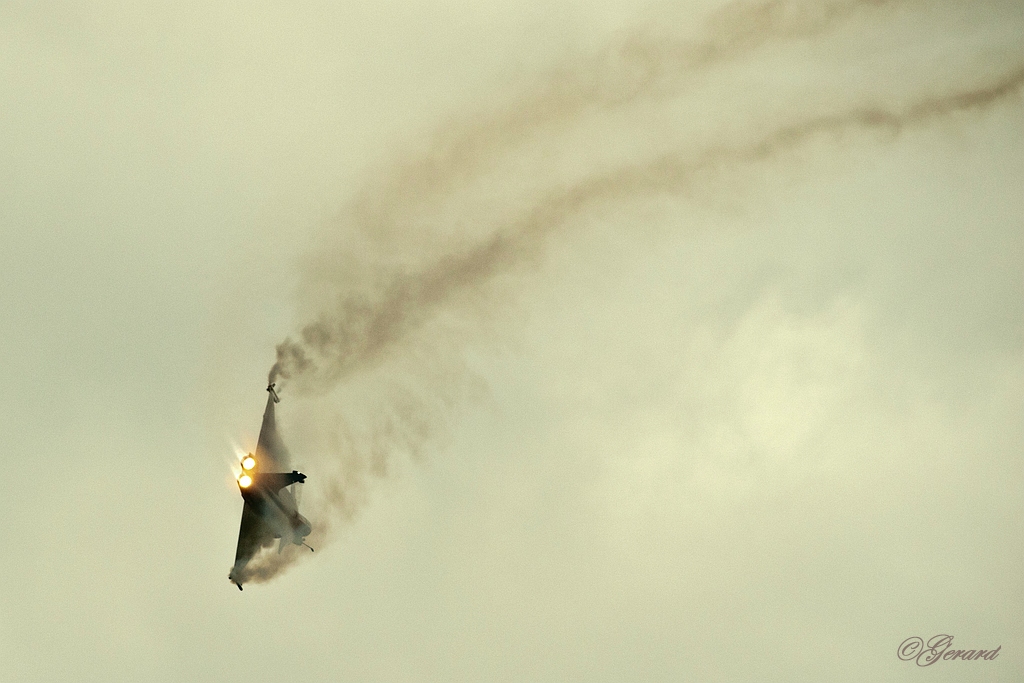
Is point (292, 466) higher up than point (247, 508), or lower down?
higher up

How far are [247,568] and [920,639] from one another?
7271cm

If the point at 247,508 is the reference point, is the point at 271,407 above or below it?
above

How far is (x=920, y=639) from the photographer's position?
103125 mm

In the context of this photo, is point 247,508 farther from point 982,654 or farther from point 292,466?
point 982,654

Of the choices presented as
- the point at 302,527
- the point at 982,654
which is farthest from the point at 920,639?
the point at 302,527

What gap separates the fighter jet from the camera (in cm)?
5159

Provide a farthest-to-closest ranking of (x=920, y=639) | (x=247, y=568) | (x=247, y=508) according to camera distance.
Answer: (x=920, y=639), (x=247, y=568), (x=247, y=508)

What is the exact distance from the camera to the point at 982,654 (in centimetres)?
10394

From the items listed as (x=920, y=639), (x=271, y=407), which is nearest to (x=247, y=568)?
(x=271, y=407)

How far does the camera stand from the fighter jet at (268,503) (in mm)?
51594

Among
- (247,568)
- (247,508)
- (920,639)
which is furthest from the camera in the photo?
(920,639)

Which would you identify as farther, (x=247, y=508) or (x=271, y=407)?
(x=271, y=407)

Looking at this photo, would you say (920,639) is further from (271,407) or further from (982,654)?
(271,407)

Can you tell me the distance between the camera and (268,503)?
52.4 metres
